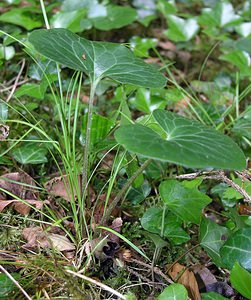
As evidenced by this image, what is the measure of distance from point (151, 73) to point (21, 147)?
0.46 metres

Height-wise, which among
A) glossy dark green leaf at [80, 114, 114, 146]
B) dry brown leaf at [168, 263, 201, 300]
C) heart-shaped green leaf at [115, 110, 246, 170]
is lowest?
dry brown leaf at [168, 263, 201, 300]

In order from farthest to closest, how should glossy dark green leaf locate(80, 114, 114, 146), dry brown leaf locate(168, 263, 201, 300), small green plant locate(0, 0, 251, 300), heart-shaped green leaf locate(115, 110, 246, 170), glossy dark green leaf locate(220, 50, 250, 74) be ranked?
glossy dark green leaf locate(220, 50, 250, 74) → glossy dark green leaf locate(80, 114, 114, 146) → dry brown leaf locate(168, 263, 201, 300) → small green plant locate(0, 0, 251, 300) → heart-shaped green leaf locate(115, 110, 246, 170)

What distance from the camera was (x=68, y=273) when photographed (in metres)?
0.94

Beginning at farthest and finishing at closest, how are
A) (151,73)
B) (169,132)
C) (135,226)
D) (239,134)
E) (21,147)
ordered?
(239,134) < (21,147) < (135,226) < (151,73) < (169,132)

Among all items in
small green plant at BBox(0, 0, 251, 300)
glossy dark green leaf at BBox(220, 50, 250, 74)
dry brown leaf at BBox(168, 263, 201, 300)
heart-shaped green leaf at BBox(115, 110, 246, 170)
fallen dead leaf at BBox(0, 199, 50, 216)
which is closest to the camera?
heart-shaped green leaf at BBox(115, 110, 246, 170)

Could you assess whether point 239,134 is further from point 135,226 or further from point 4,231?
point 4,231

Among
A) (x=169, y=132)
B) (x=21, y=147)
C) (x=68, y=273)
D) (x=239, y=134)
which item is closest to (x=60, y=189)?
(x=21, y=147)

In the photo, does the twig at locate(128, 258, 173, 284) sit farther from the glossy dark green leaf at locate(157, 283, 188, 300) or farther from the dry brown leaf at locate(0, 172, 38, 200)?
the dry brown leaf at locate(0, 172, 38, 200)

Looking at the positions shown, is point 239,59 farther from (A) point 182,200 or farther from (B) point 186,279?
(B) point 186,279

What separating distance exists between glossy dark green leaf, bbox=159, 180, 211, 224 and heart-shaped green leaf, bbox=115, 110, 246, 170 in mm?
224

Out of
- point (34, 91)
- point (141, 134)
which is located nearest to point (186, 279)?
point (141, 134)

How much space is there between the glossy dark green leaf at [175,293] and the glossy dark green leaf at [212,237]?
0.16 m

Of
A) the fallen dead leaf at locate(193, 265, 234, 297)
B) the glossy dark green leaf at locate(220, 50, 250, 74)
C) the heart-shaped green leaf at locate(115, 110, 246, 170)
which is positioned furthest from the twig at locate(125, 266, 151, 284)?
the glossy dark green leaf at locate(220, 50, 250, 74)

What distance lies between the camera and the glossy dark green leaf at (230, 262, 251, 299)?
2.97 ft
